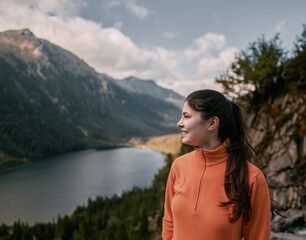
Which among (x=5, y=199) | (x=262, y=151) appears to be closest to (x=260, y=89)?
(x=262, y=151)

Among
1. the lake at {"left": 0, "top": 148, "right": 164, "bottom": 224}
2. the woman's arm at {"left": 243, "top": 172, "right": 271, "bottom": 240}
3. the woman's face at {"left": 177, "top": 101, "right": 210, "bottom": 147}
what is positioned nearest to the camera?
the woman's arm at {"left": 243, "top": 172, "right": 271, "bottom": 240}

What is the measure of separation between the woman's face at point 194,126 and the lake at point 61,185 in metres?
86.0

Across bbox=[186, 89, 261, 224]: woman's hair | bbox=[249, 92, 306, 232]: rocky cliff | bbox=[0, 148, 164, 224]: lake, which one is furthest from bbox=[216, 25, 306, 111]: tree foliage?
bbox=[0, 148, 164, 224]: lake

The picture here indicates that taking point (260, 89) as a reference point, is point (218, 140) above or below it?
below

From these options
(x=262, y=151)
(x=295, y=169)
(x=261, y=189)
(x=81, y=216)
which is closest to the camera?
(x=261, y=189)

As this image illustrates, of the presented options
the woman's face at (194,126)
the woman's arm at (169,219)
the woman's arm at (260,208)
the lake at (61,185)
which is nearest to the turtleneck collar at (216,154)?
the woman's face at (194,126)

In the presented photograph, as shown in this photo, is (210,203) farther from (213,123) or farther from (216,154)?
(213,123)

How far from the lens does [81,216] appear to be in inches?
2827

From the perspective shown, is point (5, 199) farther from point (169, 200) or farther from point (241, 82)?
point (169, 200)

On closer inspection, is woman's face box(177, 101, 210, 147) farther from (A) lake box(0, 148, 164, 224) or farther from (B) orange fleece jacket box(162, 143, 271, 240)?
(A) lake box(0, 148, 164, 224)

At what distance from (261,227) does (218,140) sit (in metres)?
1.21

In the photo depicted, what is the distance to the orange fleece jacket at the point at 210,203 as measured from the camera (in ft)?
9.00

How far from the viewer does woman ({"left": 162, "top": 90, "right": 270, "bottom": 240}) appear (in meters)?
2.76

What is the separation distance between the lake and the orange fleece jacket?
281 feet
